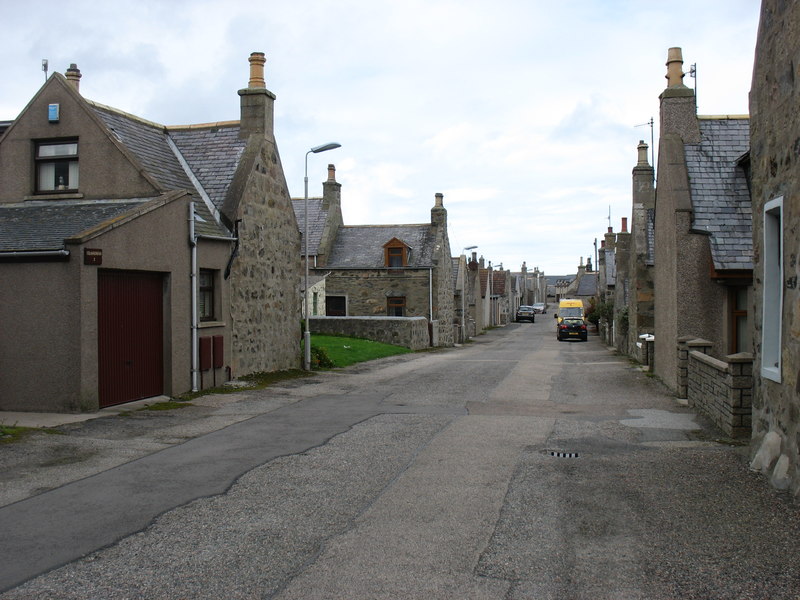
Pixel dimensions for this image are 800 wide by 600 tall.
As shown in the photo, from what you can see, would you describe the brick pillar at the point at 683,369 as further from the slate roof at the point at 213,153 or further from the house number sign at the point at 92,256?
the house number sign at the point at 92,256

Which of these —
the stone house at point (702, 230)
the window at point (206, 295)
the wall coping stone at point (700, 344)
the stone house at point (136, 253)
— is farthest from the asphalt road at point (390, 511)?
the stone house at point (702, 230)

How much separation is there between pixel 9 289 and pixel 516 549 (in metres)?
10.3

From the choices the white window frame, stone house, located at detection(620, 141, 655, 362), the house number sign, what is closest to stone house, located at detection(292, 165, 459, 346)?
stone house, located at detection(620, 141, 655, 362)

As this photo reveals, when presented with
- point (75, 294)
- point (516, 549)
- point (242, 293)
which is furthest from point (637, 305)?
point (516, 549)

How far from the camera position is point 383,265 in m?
43.5

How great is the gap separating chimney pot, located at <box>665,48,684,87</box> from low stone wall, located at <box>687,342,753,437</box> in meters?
10.9

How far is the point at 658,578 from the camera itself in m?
5.09

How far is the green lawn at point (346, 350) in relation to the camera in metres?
23.2

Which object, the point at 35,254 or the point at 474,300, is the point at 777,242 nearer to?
the point at 35,254

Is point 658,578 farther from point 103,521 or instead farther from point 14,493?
point 14,493

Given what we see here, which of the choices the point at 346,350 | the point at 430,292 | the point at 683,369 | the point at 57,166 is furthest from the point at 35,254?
the point at 430,292

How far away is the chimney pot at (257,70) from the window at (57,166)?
5.56m

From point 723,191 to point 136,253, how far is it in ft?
44.8

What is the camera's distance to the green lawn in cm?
2320
